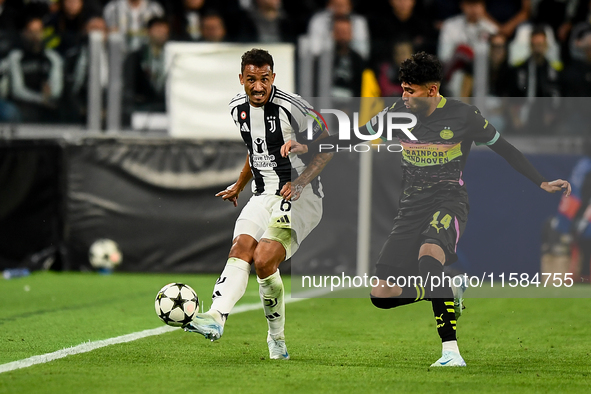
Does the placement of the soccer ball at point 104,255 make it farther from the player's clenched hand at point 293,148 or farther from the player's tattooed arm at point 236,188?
the player's clenched hand at point 293,148

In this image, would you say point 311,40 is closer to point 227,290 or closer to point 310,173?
point 310,173

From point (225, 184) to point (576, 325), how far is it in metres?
6.18

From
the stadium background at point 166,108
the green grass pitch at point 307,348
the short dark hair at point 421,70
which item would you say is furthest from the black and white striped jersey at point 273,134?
the stadium background at point 166,108

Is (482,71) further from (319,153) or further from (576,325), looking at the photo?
(319,153)

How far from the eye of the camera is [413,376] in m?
5.41

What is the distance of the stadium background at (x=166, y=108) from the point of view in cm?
1231

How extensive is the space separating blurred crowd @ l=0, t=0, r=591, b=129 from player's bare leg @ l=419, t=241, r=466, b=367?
634 cm

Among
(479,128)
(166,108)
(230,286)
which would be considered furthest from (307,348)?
(166,108)

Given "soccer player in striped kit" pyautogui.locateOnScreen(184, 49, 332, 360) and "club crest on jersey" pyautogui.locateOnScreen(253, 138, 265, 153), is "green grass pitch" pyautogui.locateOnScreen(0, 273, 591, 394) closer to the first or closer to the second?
"soccer player in striped kit" pyautogui.locateOnScreen(184, 49, 332, 360)

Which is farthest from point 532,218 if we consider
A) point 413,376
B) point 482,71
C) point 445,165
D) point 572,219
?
point 413,376

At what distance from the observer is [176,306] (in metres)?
5.65

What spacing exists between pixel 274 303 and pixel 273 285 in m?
0.14

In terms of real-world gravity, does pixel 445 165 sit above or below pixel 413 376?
above

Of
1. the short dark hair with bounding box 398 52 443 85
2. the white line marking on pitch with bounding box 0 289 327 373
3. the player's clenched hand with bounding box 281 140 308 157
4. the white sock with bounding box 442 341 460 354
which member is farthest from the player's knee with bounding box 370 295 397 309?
the white line marking on pitch with bounding box 0 289 327 373
